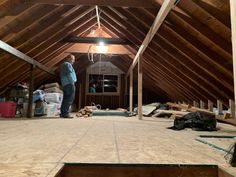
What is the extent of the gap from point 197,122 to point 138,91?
2.05 metres

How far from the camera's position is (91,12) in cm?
555

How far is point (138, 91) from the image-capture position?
16.7ft

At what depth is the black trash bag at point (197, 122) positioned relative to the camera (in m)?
3.16

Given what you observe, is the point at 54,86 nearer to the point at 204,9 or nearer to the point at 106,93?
the point at 106,93

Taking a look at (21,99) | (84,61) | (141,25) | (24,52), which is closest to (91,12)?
(141,25)

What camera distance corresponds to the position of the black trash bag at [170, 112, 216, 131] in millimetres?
3162

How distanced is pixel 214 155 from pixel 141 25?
3.73 m

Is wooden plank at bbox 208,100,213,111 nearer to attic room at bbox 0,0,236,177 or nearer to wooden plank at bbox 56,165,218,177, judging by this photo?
attic room at bbox 0,0,236,177

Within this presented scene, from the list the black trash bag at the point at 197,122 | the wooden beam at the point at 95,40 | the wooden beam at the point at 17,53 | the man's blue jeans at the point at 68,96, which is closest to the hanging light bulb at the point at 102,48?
the wooden beam at the point at 95,40

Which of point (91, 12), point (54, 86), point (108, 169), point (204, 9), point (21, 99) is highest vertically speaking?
point (91, 12)

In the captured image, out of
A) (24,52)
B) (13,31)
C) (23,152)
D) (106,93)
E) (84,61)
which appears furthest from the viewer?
(106,93)

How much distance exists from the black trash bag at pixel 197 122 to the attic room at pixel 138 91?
15mm

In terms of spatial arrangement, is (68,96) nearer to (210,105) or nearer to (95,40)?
(95,40)

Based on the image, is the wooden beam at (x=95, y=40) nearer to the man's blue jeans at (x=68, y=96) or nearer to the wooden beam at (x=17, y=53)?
the wooden beam at (x=17, y=53)
